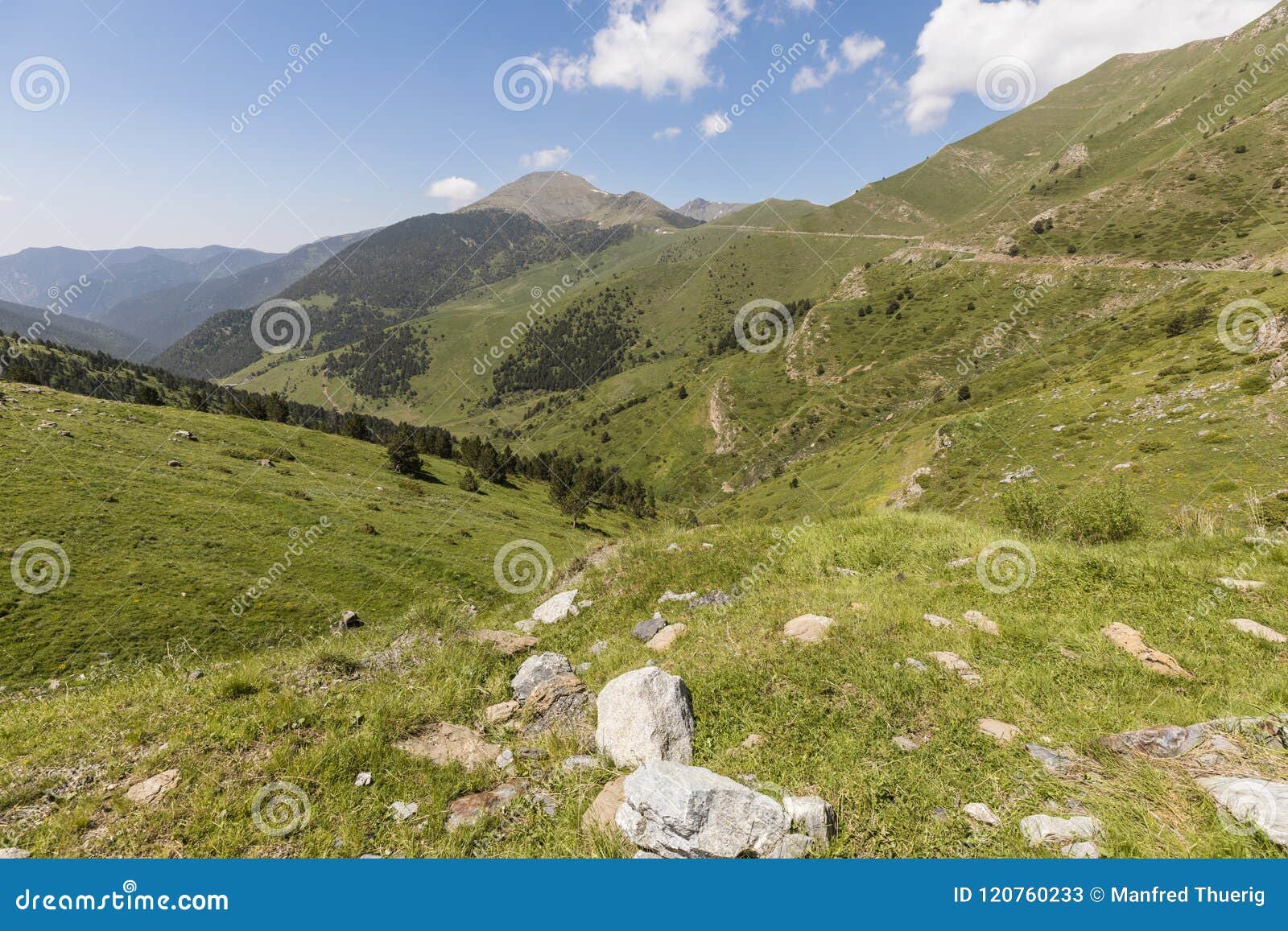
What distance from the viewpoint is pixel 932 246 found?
613 feet

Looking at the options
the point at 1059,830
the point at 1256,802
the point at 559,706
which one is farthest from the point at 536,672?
the point at 1256,802

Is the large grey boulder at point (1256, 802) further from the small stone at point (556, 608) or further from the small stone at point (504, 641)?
the small stone at point (556, 608)

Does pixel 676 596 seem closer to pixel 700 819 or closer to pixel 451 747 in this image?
pixel 451 747

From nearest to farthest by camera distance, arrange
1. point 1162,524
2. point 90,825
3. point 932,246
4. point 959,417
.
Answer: point 90,825 → point 1162,524 → point 959,417 → point 932,246

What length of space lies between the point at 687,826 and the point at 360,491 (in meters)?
45.0

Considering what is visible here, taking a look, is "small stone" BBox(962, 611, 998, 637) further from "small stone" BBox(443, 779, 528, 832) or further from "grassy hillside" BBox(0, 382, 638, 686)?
"grassy hillside" BBox(0, 382, 638, 686)

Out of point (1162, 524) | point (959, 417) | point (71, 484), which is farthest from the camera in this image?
point (959, 417)

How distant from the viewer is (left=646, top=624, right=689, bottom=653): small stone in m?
8.73

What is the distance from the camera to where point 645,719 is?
6035 millimetres

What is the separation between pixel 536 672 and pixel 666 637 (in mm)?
2439

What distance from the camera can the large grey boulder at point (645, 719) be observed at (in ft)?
19.3

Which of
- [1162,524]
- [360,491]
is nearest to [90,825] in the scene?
[1162,524]

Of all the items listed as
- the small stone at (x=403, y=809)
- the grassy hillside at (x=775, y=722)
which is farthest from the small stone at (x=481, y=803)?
the small stone at (x=403, y=809)

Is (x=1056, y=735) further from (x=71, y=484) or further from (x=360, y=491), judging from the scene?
(x=360, y=491)
